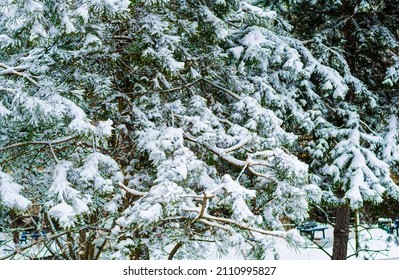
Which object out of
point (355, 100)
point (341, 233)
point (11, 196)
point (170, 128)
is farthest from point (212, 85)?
point (341, 233)

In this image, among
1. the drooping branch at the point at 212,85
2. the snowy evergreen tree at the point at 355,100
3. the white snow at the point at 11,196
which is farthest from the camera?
the snowy evergreen tree at the point at 355,100

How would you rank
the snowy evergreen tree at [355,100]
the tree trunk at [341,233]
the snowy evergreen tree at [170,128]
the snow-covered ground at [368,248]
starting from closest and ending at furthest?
the snowy evergreen tree at [170,128], the snowy evergreen tree at [355,100], the tree trunk at [341,233], the snow-covered ground at [368,248]

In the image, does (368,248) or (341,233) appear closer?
(341,233)

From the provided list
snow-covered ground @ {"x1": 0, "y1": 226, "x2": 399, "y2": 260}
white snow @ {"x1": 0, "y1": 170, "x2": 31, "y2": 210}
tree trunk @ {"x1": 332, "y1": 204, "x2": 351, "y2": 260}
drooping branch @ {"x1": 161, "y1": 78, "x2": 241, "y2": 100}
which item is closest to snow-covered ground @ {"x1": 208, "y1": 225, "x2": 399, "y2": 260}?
snow-covered ground @ {"x1": 0, "y1": 226, "x2": 399, "y2": 260}

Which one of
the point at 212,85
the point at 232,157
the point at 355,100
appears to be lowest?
the point at 355,100

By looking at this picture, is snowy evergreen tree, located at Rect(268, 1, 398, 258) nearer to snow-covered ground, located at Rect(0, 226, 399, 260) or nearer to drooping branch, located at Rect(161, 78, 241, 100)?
snow-covered ground, located at Rect(0, 226, 399, 260)

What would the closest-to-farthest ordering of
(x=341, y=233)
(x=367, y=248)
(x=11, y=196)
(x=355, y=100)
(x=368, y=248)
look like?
(x=11, y=196), (x=355, y=100), (x=341, y=233), (x=367, y=248), (x=368, y=248)

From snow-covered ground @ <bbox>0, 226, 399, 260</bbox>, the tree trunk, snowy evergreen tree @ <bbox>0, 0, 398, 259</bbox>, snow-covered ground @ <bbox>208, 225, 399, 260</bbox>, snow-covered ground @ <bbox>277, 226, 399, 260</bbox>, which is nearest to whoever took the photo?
snowy evergreen tree @ <bbox>0, 0, 398, 259</bbox>

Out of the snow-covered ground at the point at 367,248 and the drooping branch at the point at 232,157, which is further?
the snow-covered ground at the point at 367,248

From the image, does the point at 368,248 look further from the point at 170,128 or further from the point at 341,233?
the point at 170,128

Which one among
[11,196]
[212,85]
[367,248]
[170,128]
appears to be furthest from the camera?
[367,248]

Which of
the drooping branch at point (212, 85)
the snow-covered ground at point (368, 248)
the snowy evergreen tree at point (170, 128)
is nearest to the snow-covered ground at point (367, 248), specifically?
the snow-covered ground at point (368, 248)

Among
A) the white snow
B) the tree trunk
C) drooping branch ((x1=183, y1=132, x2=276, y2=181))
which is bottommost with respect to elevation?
the tree trunk

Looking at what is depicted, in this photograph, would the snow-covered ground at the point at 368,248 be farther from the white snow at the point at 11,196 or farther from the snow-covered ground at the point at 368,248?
the white snow at the point at 11,196
